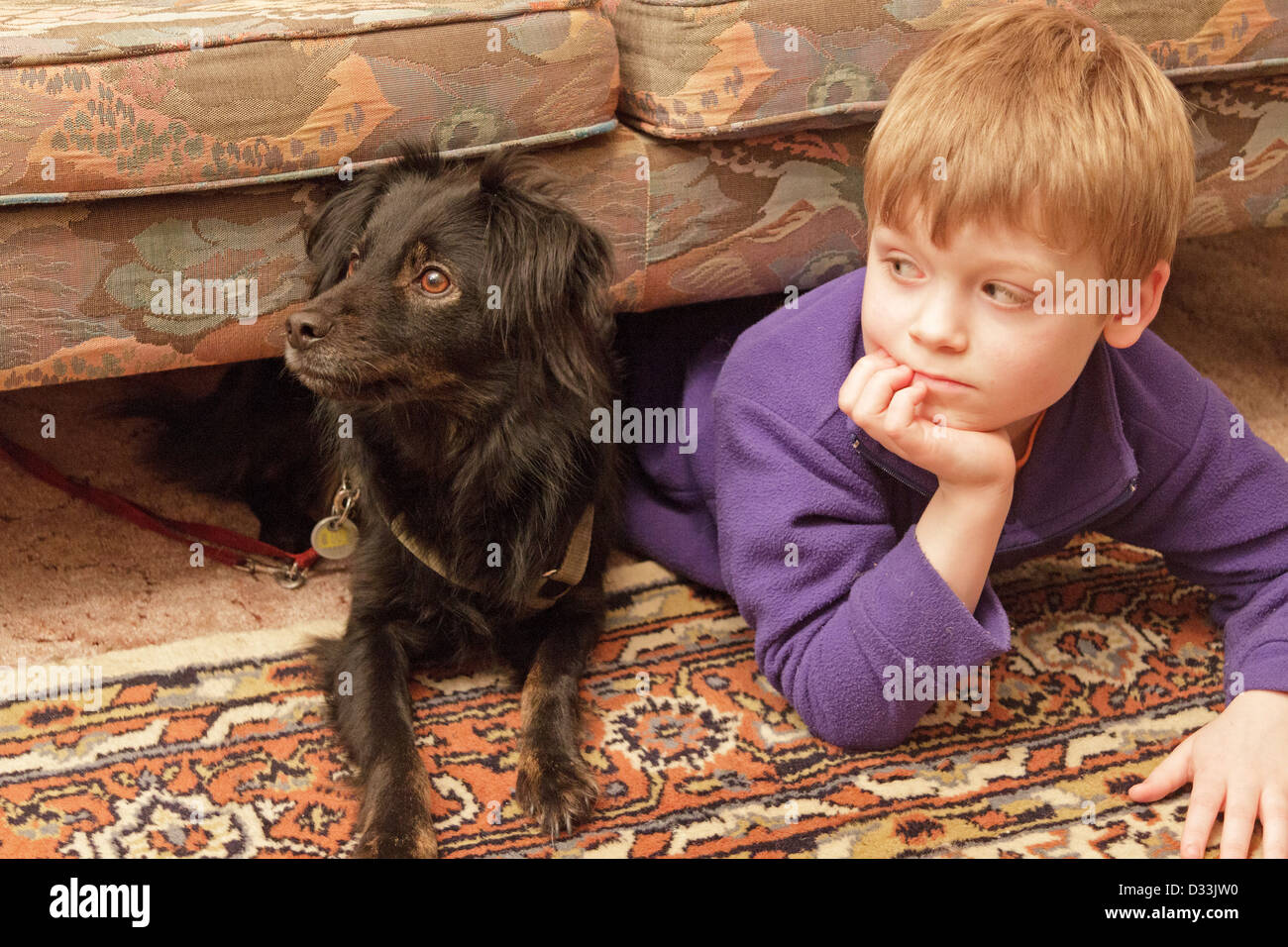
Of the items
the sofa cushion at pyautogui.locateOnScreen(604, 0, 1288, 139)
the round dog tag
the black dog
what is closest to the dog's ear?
the black dog

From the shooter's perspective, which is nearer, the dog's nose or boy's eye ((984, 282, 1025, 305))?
boy's eye ((984, 282, 1025, 305))

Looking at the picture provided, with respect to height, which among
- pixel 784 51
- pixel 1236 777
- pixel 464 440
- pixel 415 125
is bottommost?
→ pixel 1236 777

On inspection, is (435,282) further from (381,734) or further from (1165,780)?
(1165,780)

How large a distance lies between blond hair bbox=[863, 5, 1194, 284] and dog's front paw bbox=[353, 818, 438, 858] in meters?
0.92

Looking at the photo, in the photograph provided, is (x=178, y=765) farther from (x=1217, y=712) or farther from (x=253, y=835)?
(x=1217, y=712)

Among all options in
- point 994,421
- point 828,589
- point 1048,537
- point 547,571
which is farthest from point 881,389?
point 547,571

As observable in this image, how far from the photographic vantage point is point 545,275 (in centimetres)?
155

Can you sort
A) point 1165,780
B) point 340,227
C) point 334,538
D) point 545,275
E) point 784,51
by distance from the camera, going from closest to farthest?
point 1165,780
point 545,275
point 340,227
point 784,51
point 334,538

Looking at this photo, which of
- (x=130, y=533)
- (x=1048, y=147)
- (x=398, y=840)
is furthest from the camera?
(x=130, y=533)

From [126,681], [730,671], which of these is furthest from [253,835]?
[730,671]

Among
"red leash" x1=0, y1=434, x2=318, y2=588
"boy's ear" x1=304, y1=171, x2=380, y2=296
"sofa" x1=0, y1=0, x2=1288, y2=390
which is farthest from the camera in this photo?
"red leash" x1=0, y1=434, x2=318, y2=588

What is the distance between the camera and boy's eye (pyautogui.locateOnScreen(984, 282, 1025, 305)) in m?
1.28

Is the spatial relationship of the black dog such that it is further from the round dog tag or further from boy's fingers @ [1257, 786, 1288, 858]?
boy's fingers @ [1257, 786, 1288, 858]

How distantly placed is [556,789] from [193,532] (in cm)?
94
